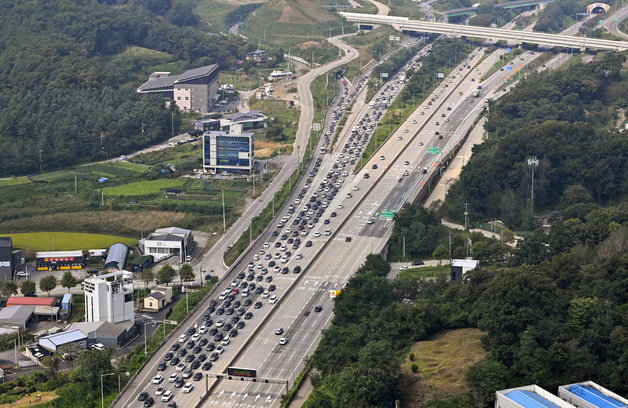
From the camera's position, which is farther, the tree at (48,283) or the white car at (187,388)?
the tree at (48,283)

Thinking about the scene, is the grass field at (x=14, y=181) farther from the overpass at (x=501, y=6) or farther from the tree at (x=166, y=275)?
the overpass at (x=501, y=6)

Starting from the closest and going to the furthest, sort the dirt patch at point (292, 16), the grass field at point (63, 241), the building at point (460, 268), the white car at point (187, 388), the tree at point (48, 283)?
the white car at point (187, 388), the building at point (460, 268), the tree at point (48, 283), the grass field at point (63, 241), the dirt patch at point (292, 16)

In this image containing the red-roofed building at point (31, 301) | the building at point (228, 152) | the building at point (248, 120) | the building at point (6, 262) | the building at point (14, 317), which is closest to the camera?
the building at point (14, 317)

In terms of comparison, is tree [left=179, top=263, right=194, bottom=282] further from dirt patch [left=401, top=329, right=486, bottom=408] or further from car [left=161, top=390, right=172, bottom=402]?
dirt patch [left=401, top=329, right=486, bottom=408]

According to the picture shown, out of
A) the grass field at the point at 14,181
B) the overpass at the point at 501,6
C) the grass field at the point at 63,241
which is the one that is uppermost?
the overpass at the point at 501,6

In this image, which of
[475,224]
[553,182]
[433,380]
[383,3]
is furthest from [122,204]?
[383,3]

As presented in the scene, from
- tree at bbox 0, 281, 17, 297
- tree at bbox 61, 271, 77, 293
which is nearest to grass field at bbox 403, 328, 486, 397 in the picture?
tree at bbox 61, 271, 77, 293

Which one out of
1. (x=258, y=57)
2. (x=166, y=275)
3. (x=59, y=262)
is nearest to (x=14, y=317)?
(x=59, y=262)

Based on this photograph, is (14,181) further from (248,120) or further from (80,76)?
(80,76)

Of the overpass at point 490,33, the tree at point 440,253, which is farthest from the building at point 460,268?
the overpass at point 490,33
